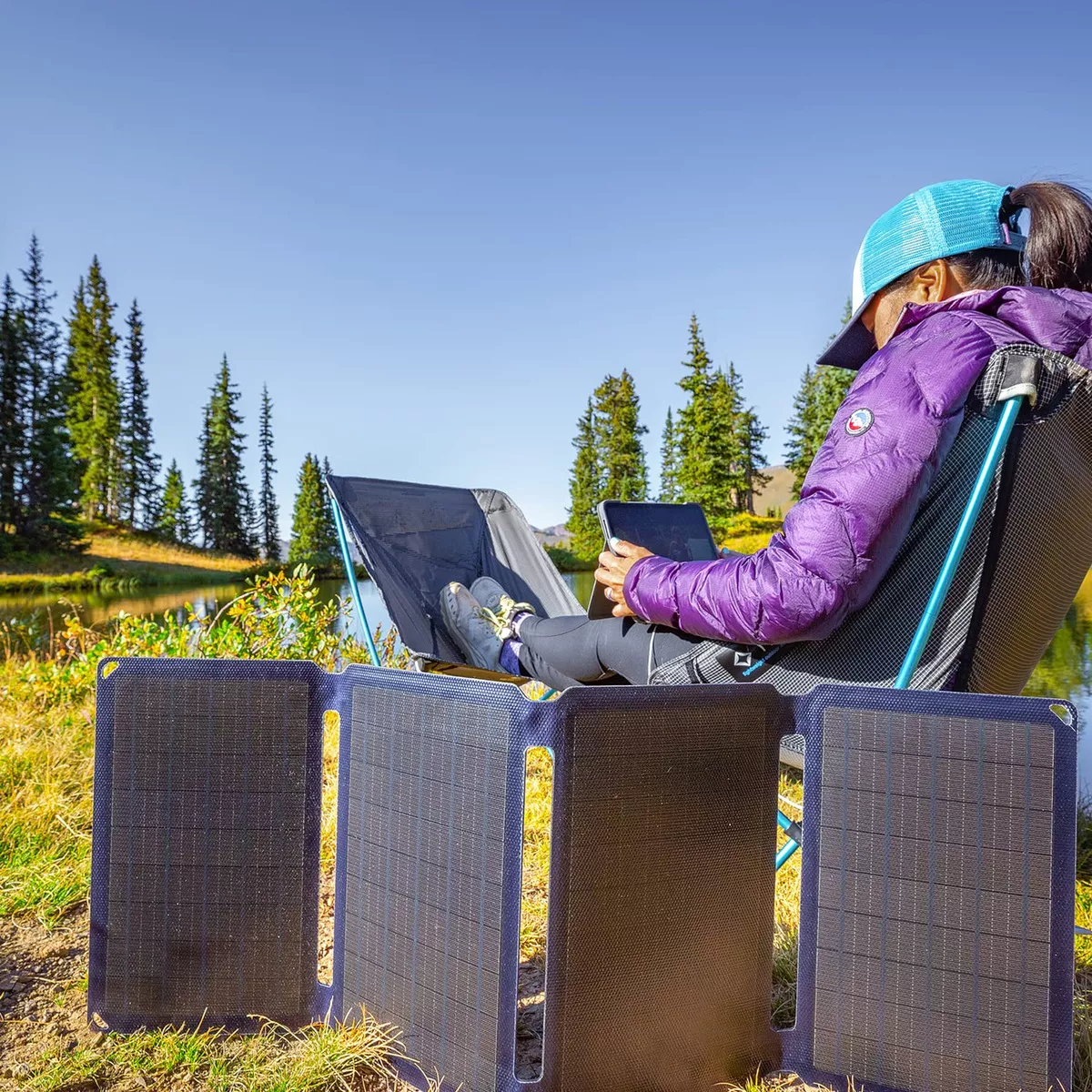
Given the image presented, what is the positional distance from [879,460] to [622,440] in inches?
1284

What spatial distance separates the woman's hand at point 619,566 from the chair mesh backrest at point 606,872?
0.59 metres

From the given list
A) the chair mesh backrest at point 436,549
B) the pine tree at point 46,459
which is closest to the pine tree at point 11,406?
the pine tree at point 46,459

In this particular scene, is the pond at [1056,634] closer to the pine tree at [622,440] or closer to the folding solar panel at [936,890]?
the folding solar panel at [936,890]

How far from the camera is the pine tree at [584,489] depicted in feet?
114

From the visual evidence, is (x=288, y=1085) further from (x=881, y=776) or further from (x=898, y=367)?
(x=898, y=367)

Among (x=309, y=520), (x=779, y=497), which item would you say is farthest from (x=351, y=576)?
(x=779, y=497)

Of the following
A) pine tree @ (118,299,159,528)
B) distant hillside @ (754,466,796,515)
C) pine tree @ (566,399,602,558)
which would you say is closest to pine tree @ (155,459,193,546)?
pine tree @ (118,299,159,528)

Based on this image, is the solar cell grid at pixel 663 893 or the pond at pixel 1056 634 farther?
the pond at pixel 1056 634

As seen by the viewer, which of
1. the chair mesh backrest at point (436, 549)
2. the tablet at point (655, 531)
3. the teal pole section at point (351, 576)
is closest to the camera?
the tablet at point (655, 531)

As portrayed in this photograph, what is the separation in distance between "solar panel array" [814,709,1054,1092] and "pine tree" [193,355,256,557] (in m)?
36.9

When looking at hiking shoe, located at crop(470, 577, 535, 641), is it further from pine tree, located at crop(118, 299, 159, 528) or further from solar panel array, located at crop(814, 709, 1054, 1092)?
pine tree, located at crop(118, 299, 159, 528)

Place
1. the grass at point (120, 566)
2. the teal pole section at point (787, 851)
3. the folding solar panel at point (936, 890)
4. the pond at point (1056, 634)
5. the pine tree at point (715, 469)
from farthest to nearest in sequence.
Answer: the pine tree at point (715, 469) → the grass at point (120, 566) → the pond at point (1056, 634) → the teal pole section at point (787, 851) → the folding solar panel at point (936, 890)

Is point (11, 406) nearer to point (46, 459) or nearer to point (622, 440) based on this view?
point (46, 459)

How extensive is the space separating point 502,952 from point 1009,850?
76 centimetres
